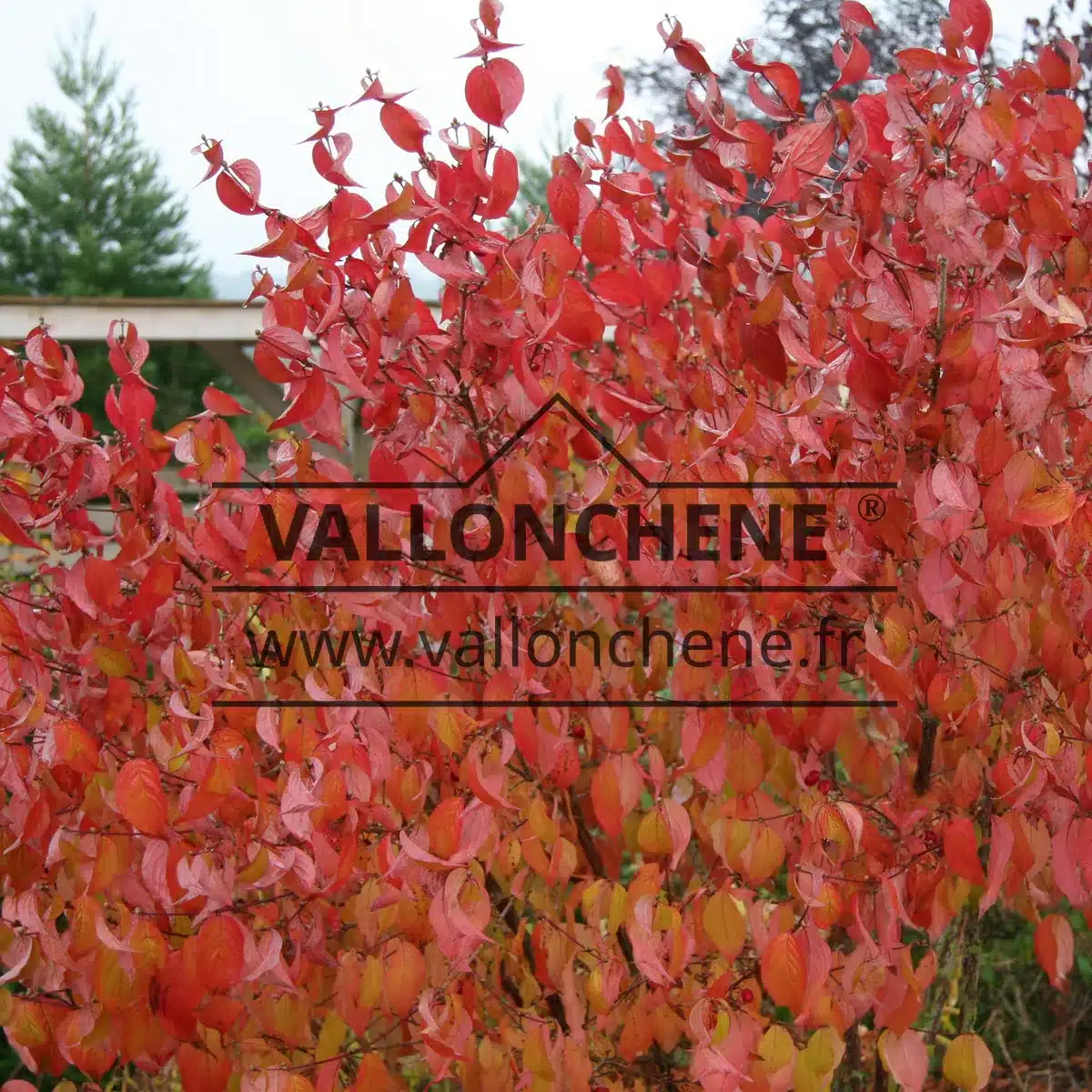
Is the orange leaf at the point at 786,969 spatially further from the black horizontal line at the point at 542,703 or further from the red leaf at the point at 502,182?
the red leaf at the point at 502,182

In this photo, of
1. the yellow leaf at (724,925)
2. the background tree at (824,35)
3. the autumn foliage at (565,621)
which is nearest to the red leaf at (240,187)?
the autumn foliage at (565,621)

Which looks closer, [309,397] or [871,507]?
[309,397]

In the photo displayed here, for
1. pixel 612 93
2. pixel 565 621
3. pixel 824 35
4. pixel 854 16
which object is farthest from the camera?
pixel 824 35

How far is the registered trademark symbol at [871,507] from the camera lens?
148 cm

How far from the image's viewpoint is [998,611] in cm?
140

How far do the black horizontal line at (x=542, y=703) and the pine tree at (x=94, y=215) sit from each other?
1498 cm

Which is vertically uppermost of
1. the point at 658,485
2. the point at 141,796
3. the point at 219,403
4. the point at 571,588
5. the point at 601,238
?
the point at 601,238

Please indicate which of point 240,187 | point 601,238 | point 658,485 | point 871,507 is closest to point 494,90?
point 601,238

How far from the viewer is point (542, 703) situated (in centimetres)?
146

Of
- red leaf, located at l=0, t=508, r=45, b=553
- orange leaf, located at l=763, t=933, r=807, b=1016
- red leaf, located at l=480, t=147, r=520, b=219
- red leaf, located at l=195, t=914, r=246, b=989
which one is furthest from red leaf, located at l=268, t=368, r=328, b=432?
orange leaf, located at l=763, t=933, r=807, b=1016

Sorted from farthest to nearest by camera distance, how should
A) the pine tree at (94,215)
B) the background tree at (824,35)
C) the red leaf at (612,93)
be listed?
the pine tree at (94,215)
the background tree at (824,35)
the red leaf at (612,93)

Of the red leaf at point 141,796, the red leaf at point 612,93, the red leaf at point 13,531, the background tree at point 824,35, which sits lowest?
the red leaf at point 141,796

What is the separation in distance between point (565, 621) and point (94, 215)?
18.7m

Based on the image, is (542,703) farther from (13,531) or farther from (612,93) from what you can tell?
(612,93)
